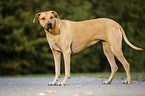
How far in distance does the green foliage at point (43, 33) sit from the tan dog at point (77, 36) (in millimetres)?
6650

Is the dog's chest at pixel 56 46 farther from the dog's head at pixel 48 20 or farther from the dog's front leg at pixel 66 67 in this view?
the dog's head at pixel 48 20

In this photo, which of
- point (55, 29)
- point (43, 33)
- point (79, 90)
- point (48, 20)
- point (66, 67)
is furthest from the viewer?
point (43, 33)

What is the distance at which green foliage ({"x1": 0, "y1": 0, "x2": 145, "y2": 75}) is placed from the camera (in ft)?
51.6

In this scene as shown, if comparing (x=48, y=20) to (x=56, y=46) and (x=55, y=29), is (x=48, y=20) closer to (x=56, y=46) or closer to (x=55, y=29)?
(x=55, y=29)

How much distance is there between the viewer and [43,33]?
16906 mm

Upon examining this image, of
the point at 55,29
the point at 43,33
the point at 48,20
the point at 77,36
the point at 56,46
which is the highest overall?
the point at 48,20

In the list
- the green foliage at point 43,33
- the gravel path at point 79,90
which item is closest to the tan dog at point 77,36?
the gravel path at point 79,90

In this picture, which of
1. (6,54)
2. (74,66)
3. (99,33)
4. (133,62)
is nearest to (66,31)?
(99,33)

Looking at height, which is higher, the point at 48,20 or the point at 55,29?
the point at 48,20

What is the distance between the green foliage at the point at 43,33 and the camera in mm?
15734

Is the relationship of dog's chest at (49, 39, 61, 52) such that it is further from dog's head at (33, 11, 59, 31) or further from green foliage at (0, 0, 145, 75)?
green foliage at (0, 0, 145, 75)

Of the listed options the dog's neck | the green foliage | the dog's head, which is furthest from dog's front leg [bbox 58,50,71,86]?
the green foliage

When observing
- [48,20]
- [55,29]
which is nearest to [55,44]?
[55,29]

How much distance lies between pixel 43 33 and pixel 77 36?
10.3 m
